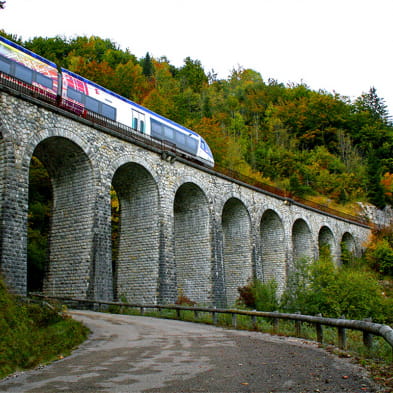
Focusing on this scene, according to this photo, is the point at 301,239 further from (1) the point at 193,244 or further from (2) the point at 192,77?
(2) the point at 192,77

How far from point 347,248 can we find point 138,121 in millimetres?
28877

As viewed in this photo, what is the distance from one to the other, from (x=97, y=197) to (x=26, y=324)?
1158cm

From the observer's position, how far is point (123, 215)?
25.2 metres

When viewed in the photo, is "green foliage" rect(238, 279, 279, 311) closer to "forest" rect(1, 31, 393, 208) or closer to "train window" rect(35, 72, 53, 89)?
"train window" rect(35, 72, 53, 89)

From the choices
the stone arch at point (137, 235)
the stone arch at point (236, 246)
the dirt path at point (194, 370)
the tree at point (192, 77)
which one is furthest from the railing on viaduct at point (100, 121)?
the tree at point (192, 77)

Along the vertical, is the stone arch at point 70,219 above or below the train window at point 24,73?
below

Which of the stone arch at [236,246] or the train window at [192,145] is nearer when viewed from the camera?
the train window at [192,145]

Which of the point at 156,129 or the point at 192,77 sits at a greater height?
the point at 192,77

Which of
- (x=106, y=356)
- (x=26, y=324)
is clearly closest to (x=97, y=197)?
(x=26, y=324)

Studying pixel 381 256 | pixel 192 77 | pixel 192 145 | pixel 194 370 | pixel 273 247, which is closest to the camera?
pixel 194 370

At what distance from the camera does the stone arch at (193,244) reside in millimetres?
27188

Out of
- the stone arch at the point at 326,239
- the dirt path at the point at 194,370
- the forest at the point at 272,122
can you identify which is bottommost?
the dirt path at the point at 194,370

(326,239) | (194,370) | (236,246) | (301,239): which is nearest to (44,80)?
(236,246)

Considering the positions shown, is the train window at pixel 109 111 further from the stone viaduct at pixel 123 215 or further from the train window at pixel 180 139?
the train window at pixel 180 139
